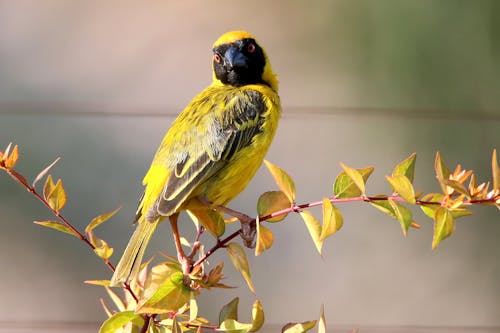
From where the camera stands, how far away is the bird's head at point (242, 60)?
1.66 meters

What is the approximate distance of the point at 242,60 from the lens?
164 centimetres

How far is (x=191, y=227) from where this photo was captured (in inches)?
98.8

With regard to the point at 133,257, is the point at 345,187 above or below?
above

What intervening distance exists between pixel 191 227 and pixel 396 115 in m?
0.84

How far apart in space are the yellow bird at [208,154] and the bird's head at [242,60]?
0.38 feet

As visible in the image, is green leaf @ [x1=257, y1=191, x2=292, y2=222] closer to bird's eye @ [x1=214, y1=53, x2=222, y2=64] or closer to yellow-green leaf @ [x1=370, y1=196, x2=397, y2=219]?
yellow-green leaf @ [x1=370, y1=196, x2=397, y2=219]

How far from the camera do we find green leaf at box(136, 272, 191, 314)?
0.82 metres

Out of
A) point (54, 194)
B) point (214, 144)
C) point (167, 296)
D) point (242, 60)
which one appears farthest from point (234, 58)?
point (167, 296)

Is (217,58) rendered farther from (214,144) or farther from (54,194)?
(54,194)

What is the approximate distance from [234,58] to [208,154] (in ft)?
1.20

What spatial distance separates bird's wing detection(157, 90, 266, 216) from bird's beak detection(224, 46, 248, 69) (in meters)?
0.16

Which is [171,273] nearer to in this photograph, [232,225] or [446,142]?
[232,225]

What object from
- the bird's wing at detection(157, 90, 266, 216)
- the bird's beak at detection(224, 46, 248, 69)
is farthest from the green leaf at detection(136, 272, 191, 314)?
the bird's beak at detection(224, 46, 248, 69)

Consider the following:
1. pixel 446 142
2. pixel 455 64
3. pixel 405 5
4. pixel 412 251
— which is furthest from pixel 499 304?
pixel 405 5
